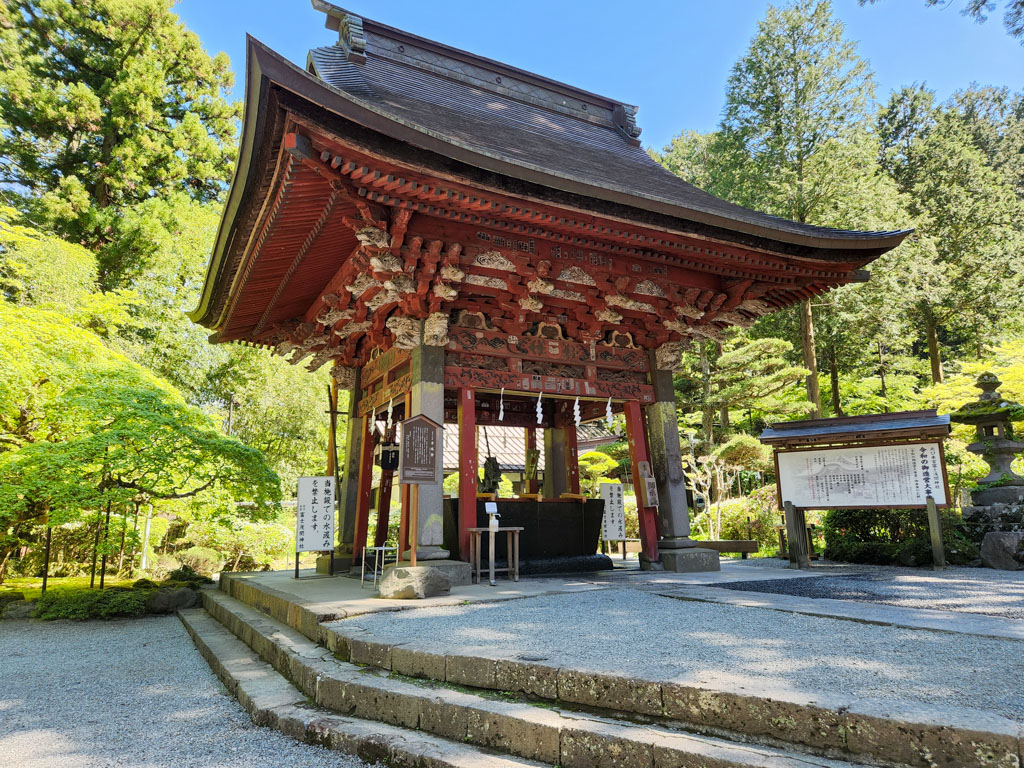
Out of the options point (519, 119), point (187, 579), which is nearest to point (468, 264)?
point (519, 119)

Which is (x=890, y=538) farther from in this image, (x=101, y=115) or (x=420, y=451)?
(x=101, y=115)

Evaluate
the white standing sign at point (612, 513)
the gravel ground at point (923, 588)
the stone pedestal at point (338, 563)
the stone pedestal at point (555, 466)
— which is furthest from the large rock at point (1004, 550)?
the stone pedestal at point (338, 563)

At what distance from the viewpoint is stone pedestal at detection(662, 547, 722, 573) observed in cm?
727

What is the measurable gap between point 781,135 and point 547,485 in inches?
567

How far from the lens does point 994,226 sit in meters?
19.4

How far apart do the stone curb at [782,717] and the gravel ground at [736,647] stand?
0.09 m

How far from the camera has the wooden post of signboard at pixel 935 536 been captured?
23.4 feet

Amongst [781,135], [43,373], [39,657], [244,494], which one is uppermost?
[781,135]

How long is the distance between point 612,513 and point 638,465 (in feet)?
3.96

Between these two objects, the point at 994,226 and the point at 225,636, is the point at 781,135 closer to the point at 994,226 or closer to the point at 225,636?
the point at 994,226

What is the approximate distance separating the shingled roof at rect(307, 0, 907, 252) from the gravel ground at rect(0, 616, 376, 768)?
172 inches

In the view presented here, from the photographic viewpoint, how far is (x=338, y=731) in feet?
9.39

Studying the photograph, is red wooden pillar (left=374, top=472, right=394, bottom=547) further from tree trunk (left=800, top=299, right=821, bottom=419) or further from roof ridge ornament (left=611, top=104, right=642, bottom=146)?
tree trunk (left=800, top=299, right=821, bottom=419)

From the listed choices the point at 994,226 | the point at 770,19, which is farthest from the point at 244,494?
the point at 994,226
